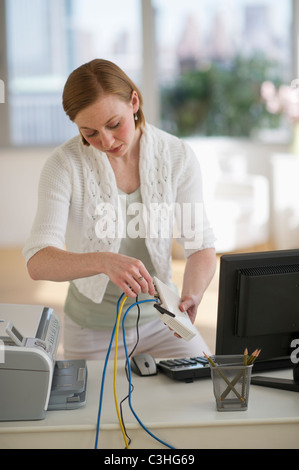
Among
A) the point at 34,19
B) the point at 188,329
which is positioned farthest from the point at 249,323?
the point at 34,19

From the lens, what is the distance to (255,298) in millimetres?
1558

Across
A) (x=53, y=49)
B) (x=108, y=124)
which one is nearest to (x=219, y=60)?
(x=53, y=49)

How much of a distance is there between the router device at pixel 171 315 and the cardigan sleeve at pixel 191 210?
440 mm

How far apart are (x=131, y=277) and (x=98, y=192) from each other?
0.53 metres

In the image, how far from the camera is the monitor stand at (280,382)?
1.61 meters

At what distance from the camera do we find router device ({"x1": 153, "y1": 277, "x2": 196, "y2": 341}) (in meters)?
1.55

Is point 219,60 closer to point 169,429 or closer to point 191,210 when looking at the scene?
point 191,210

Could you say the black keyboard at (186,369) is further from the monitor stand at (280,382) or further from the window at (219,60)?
the window at (219,60)

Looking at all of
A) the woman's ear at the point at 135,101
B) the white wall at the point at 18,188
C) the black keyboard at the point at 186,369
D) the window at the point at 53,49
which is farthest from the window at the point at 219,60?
the black keyboard at the point at 186,369

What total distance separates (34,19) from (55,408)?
544 cm

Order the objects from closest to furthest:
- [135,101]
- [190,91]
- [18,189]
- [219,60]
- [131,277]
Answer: [131,277] < [135,101] < [18,189] < [219,60] < [190,91]

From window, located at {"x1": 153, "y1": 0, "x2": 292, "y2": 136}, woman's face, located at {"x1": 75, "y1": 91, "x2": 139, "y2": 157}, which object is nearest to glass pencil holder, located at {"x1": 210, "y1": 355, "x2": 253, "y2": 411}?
woman's face, located at {"x1": 75, "y1": 91, "x2": 139, "y2": 157}

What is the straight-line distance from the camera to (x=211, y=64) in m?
7.32

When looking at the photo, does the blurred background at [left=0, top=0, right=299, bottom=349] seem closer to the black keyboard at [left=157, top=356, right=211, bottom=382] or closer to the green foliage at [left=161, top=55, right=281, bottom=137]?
the green foliage at [left=161, top=55, right=281, bottom=137]
